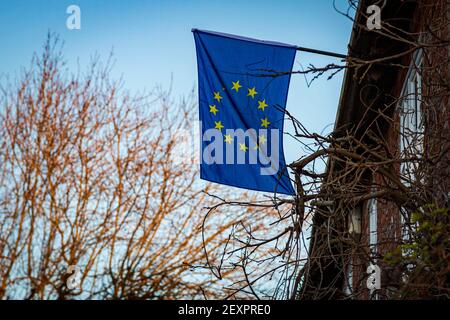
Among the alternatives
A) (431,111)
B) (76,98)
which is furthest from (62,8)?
(431,111)

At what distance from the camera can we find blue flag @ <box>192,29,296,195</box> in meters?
8.36

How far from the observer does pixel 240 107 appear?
8547 mm

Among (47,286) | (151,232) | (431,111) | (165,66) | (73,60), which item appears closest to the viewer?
(431,111)

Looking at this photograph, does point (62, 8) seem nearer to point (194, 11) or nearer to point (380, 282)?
point (194, 11)

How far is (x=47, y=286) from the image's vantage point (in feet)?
50.7

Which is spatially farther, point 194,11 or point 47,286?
point 194,11

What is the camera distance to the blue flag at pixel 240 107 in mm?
8359

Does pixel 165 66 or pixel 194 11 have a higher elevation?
pixel 194 11

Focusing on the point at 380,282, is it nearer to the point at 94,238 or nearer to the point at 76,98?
the point at 94,238

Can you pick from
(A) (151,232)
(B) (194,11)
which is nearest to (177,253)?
(A) (151,232)

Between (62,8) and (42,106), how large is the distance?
340cm
